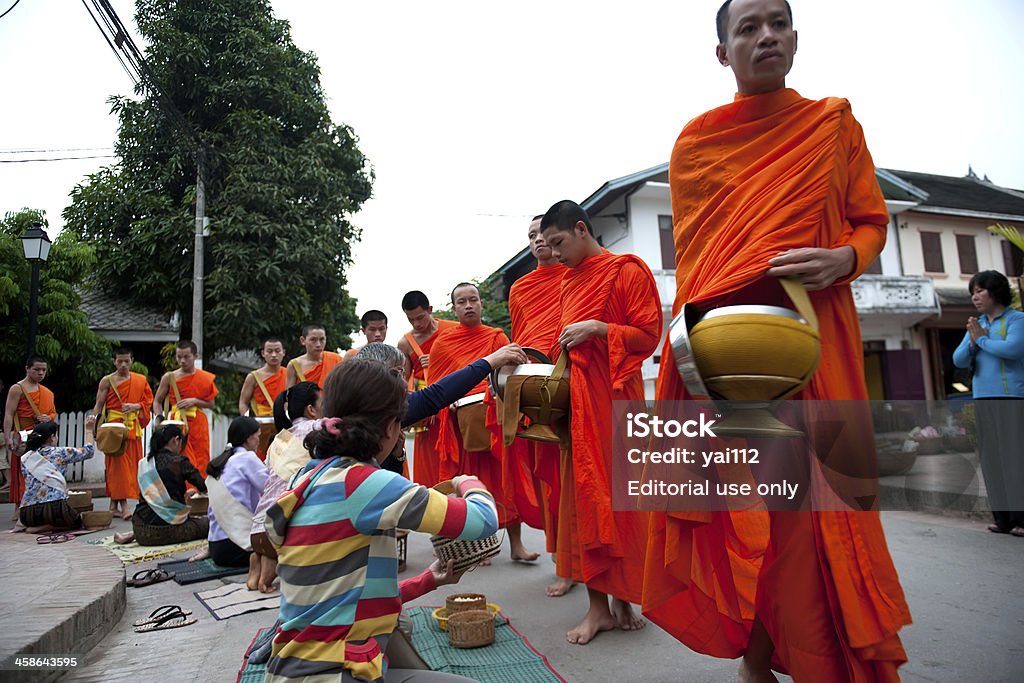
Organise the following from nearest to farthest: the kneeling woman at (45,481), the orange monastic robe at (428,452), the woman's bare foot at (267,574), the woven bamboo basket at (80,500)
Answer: the woman's bare foot at (267,574)
the orange monastic robe at (428,452)
the kneeling woman at (45,481)
the woven bamboo basket at (80,500)

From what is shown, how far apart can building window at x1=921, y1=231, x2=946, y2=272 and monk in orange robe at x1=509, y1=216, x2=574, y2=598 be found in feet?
Result: 62.1

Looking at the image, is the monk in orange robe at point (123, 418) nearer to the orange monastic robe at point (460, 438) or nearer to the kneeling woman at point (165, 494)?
the kneeling woman at point (165, 494)

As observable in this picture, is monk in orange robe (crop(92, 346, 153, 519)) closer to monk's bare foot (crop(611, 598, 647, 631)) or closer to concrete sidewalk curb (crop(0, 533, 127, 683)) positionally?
concrete sidewalk curb (crop(0, 533, 127, 683))

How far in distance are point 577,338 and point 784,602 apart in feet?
4.86

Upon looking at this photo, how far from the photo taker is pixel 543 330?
363 centimetres

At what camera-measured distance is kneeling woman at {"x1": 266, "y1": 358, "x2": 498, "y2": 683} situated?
1.63 m

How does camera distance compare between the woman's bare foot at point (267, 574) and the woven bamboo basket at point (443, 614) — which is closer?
the woven bamboo basket at point (443, 614)

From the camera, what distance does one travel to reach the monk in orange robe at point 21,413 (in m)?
5.18

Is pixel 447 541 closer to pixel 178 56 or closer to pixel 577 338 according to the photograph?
pixel 577 338

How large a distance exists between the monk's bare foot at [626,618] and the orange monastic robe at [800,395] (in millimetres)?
1104

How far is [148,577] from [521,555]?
Answer: 2664mm

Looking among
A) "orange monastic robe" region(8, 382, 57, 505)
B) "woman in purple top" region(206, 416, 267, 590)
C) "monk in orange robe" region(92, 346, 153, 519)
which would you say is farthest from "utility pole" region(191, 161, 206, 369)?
"woman in purple top" region(206, 416, 267, 590)

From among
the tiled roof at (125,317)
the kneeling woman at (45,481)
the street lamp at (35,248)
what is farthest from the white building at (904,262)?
the street lamp at (35,248)

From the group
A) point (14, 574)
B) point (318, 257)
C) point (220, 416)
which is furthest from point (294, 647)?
point (220, 416)
